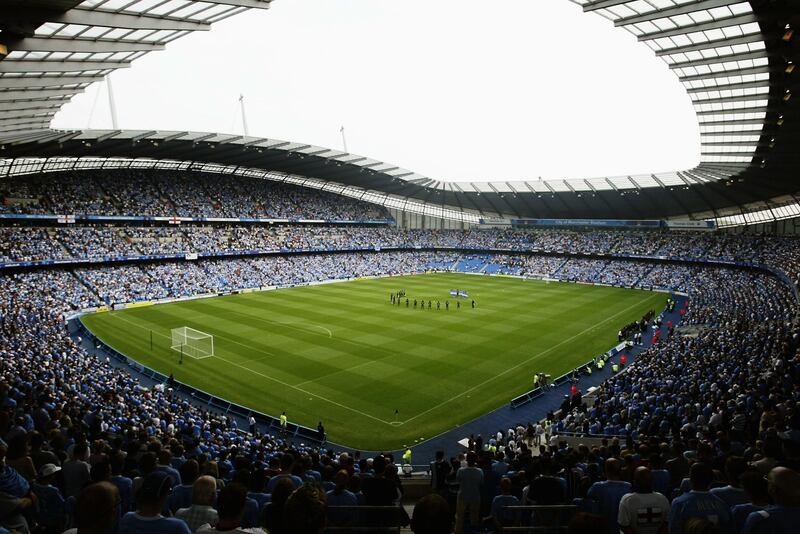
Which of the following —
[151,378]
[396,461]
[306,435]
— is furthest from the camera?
[151,378]

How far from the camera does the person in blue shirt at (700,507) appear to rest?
454 cm

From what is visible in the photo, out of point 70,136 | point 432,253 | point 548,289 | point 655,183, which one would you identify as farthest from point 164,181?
point 655,183

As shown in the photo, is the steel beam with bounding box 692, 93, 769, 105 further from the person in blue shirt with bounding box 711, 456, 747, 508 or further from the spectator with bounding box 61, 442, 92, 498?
the spectator with bounding box 61, 442, 92, 498

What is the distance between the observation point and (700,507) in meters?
4.54

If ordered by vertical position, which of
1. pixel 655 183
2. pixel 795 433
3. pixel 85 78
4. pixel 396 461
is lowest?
pixel 396 461

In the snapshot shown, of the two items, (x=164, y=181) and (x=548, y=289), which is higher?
(x=164, y=181)

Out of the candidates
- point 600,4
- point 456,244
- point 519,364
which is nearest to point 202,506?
point 600,4

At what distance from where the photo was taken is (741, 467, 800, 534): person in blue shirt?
12.6 ft

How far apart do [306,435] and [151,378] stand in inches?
479

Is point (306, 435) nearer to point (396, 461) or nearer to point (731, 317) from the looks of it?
point (396, 461)

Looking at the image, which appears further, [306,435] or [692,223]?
[692,223]

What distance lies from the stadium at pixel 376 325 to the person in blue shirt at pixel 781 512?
0.02m

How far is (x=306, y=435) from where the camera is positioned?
20047mm

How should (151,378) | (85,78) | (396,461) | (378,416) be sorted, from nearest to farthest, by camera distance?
(396,461), (378,416), (85,78), (151,378)
